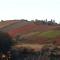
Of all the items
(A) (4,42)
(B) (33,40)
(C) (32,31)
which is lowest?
(B) (33,40)

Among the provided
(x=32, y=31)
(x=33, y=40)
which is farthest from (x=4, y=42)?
(x=32, y=31)

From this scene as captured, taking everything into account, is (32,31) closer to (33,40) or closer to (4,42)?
(33,40)

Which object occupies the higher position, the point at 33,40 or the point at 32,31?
the point at 32,31

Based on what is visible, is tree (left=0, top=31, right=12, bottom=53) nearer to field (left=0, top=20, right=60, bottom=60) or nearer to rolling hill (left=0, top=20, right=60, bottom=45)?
field (left=0, top=20, right=60, bottom=60)

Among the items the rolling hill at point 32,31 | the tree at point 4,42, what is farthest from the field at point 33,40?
the tree at point 4,42

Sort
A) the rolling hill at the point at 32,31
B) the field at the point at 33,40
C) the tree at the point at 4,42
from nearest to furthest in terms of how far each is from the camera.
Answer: the field at the point at 33,40, the tree at the point at 4,42, the rolling hill at the point at 32,31

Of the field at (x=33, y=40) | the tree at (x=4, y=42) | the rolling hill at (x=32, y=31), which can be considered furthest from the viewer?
the rolling hill at (x=32, y=31)

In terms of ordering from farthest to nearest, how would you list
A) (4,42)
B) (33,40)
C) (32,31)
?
(32,31), (33,40), (4,42)

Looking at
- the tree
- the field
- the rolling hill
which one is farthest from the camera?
the rolling hill

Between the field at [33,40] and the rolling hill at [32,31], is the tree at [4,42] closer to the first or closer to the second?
the field at [33,40]

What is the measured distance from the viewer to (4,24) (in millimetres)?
54344

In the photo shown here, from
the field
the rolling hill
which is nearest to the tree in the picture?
the field

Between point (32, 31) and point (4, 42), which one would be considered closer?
point (4, 42)

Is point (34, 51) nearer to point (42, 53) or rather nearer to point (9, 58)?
point (42, 53)
